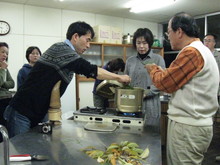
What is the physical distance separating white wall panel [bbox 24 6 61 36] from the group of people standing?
2.96 metres

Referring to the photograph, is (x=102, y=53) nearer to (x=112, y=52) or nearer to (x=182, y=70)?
(x=112, y=52)

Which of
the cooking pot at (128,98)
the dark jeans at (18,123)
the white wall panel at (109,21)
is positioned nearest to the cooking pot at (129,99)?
the cooking pot at (128,98)

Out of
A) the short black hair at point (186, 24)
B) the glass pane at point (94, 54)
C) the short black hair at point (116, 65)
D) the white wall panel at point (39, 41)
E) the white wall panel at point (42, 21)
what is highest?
the white wall panel at point (42, 21)

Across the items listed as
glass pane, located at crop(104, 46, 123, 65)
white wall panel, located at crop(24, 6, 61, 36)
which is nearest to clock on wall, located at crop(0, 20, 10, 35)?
white wall panel, located at crop(24, 6, 61, 36)

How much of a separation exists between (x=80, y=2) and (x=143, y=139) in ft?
10.9

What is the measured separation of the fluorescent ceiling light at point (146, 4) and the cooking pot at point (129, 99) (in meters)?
2.72

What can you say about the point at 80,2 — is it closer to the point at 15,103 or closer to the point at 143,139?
the point at 15,103

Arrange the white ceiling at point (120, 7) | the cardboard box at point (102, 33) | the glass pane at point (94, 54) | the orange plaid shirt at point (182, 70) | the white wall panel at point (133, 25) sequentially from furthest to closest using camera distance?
the white wall panel at point (133, 25) → the glass pane at point (94, 54) → the cardboard box at point (102, 33) → the white ceiling at point (120, 7) → the orange plaid shirt at point (182, 70)

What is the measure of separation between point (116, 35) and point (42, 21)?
1529 mm

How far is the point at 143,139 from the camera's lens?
1.34 metres

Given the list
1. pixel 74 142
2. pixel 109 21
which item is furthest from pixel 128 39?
pixel 74 142

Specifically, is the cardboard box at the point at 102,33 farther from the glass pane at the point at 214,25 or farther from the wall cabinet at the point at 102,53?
the glass pane at the point at 214,25

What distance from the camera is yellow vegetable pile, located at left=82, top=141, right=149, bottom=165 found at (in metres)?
0.99

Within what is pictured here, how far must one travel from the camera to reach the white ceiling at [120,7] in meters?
4.04
